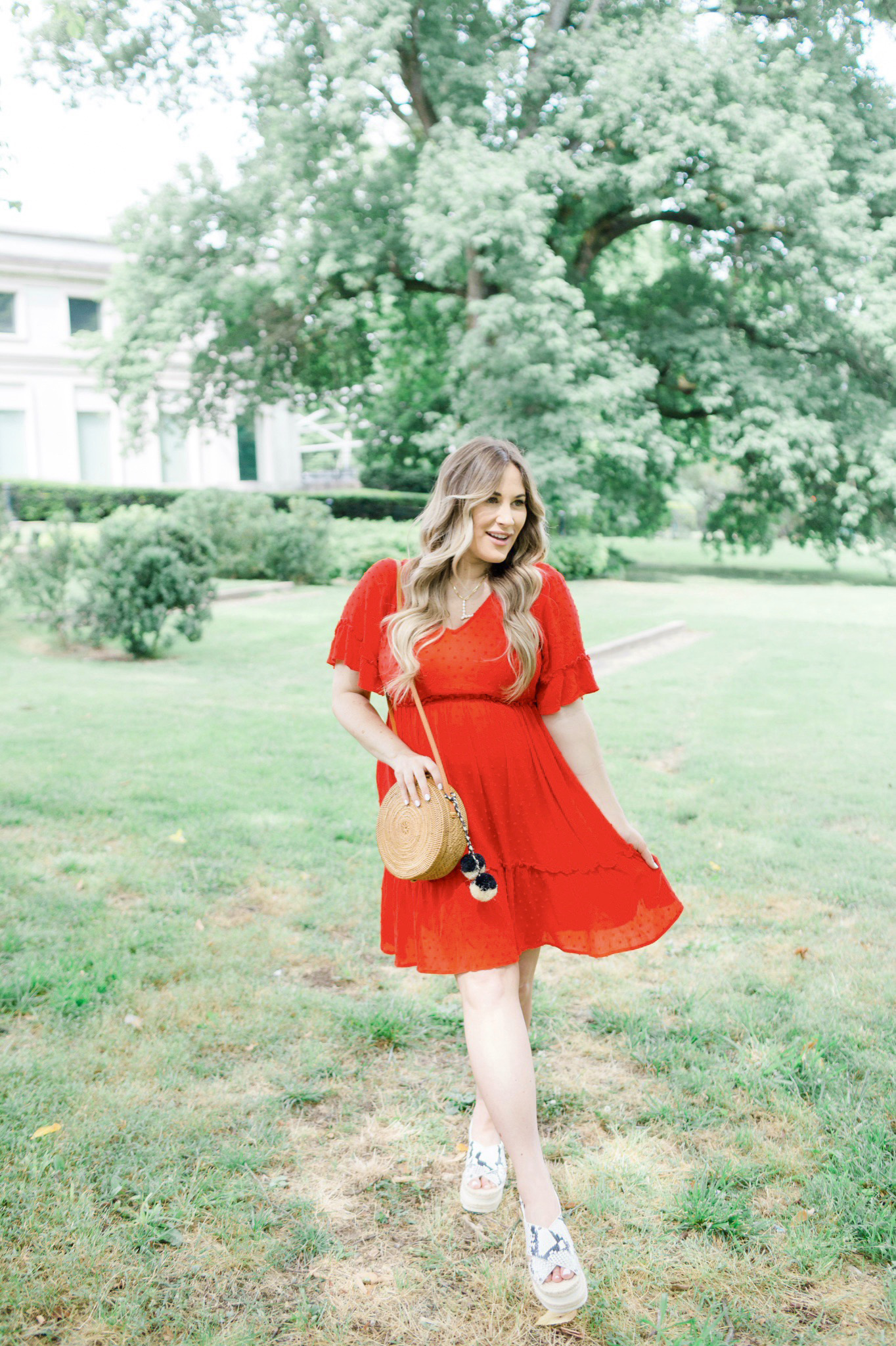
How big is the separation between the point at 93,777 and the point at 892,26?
1927cm

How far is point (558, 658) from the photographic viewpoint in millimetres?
2545

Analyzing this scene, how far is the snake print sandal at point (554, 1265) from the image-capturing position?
2168mm

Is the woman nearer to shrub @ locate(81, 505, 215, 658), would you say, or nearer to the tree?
shrub @ locate(81, 505, 215, 658)

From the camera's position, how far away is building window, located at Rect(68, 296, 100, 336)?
27.7 metres

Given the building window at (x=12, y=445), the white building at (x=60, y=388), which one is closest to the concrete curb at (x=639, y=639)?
the white building at (x=60, y=388)

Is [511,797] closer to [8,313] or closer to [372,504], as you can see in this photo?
[372,504]

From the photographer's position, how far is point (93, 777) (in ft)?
20.2

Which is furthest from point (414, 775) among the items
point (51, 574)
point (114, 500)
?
point (114, 500)

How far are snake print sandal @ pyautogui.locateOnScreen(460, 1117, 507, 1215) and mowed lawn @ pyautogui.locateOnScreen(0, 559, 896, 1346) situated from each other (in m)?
0.04

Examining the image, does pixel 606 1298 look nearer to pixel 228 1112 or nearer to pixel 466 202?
pixel 228 1112

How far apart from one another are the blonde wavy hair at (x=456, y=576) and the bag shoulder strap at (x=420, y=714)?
17 mm

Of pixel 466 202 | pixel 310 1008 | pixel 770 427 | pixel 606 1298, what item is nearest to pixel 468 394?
pixel 466 202

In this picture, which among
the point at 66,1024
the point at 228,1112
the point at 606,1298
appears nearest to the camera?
the point at 606,1298

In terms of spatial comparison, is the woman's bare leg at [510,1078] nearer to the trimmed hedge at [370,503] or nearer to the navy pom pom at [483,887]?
the navy pom pom at [483,887]
